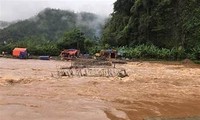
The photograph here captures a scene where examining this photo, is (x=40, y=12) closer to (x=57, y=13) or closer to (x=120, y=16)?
(x=57, y=13)

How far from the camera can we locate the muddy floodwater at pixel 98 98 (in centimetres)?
1046

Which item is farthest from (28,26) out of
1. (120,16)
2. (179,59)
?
(179,59)

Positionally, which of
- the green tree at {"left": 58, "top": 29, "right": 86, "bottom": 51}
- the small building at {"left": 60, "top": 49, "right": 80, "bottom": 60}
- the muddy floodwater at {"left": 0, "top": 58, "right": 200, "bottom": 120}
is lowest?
the muddy floodwater at {"left": 0, "top": 58, "right": 200, "bottom": 120}

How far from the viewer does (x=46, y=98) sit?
508 inches

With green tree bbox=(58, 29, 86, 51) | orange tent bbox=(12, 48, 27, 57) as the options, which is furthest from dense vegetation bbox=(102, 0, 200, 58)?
orange tent bbox=(12, 48, 27, 57)

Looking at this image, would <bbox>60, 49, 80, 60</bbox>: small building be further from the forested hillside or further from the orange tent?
the forested hillside

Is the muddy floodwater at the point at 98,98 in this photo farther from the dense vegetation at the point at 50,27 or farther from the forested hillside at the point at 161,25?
the dense vegetation at the point at 50,27

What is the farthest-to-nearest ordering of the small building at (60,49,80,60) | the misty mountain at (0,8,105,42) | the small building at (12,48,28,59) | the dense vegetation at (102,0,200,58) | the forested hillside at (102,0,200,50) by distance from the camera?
the misty mountain at (0,8,105,42) → the forested hillside at (102,0,200,50) → the dense vegetation at (102,0,200,58) → the small building at (12,48,28,59) → the small building at (60,49,80,60)

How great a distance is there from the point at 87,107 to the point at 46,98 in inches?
80.4

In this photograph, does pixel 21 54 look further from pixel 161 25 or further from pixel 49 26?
pixel 49 26

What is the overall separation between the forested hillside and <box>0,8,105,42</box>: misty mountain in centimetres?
1920

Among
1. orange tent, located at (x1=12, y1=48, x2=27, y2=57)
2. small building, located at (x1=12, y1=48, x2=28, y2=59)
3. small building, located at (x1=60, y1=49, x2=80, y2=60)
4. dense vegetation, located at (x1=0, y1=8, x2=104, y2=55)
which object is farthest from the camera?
dense vegetation, located at (x1=0, y1=8, x2=104, y2=55)

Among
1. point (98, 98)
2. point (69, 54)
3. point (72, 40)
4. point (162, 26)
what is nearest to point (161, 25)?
point (162, 26)

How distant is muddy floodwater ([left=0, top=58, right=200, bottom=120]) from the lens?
1046 centimetres
